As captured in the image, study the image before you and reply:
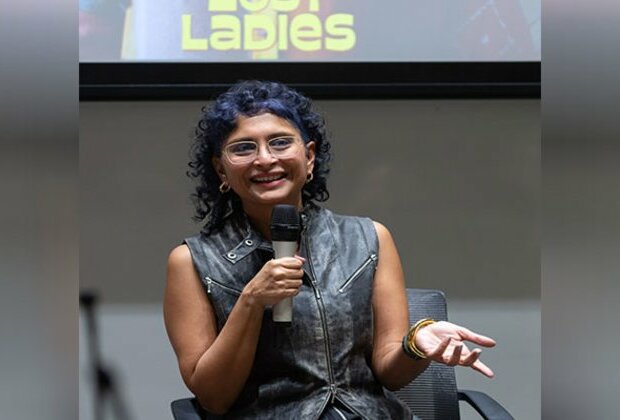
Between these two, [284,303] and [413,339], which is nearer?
[284,303]

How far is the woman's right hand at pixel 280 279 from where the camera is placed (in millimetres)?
1201

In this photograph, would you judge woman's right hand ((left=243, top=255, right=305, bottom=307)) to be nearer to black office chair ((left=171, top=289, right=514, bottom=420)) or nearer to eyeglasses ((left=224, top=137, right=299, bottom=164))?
eyeglasses ((left=224, top=137, right=299, bottom=164))

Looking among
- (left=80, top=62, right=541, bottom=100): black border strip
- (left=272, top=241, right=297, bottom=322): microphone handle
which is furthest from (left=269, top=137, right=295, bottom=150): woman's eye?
(left=80, top=62, right=541, bottom=100): black border strip

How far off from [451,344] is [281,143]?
44 cm

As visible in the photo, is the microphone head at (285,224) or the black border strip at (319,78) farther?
the black border strip at (319,78)

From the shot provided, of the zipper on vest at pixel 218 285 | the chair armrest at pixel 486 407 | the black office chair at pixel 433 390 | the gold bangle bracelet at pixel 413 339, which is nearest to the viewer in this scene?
the gold bangle bracelet at pixel 413 339

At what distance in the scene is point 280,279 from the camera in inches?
47.6

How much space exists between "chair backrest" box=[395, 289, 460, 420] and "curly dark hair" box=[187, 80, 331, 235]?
42 centimetres

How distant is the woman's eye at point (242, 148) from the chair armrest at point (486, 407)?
757 millimetres

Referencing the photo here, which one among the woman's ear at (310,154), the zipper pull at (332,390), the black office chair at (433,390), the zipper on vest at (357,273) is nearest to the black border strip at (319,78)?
the black office chair at (433,390)

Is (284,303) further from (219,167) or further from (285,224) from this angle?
(219,167)

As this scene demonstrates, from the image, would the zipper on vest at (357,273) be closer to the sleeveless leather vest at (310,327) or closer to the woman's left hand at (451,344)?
the sleeveless leather vest at (310,327)

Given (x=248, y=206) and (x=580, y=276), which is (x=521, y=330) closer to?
(x=248, y=206)

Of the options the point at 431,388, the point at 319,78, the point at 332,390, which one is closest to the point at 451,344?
the point at 332,390
